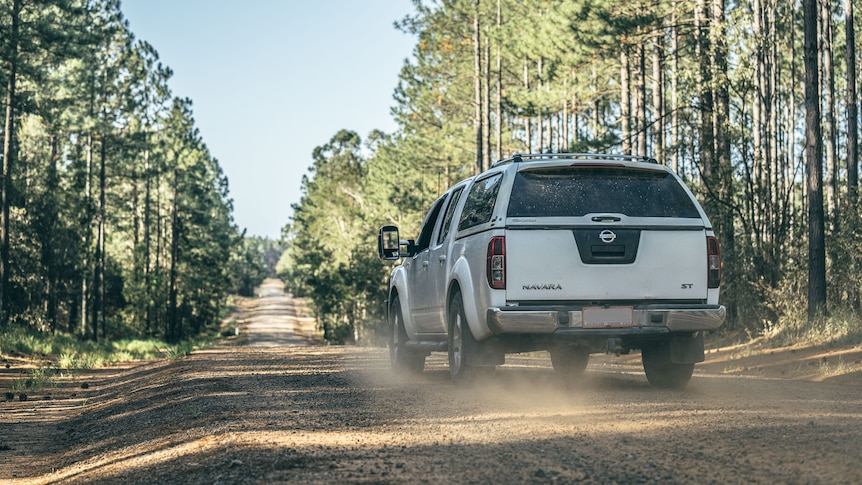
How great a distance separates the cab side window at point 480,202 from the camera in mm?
9586

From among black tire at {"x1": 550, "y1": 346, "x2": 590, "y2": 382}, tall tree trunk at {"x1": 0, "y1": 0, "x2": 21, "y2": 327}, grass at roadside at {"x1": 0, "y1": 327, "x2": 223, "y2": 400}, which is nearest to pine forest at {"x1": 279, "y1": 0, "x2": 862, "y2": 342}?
black tire at {"x1": 550, "y1": 346, "x2": 590, "y2": 382}

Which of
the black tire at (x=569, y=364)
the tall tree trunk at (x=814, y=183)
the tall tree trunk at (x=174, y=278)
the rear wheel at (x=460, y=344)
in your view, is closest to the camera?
the rear wheel at (x=460, y=344)

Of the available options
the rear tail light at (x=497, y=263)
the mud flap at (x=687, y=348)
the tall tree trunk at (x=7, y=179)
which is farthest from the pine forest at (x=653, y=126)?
the tall tree trunk at (x=7, y=179)

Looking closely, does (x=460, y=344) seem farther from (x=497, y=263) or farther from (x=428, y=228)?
(x=428, y=228)

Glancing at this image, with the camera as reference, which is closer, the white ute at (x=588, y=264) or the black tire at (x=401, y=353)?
the white ute at (x=588, y=264)

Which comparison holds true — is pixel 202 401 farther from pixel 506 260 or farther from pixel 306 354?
pixel 306 354

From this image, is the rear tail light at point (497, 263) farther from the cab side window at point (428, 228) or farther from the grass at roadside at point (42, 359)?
the grass at roadside at point (42, 359)

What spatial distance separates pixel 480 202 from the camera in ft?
33.0

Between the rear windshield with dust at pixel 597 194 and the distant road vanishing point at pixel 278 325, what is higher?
the rear windshield with dust at pixel 597 194

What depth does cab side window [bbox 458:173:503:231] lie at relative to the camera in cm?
959

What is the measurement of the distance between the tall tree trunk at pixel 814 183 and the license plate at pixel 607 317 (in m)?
9.78

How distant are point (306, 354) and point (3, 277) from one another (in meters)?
18.3

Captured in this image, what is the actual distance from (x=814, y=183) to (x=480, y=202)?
10292 millimetres

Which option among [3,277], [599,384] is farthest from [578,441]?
[3,277]
